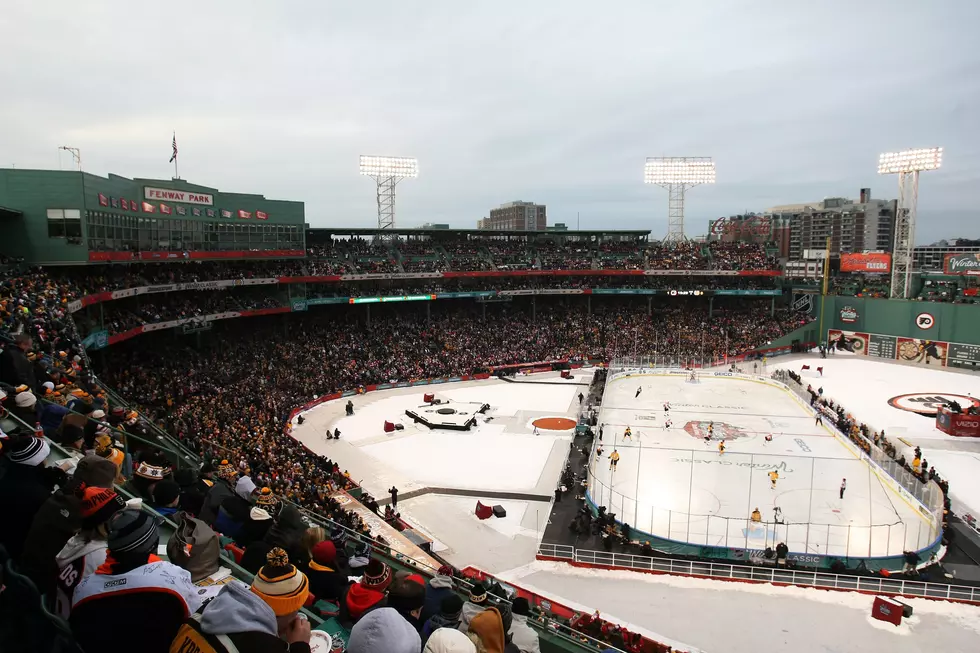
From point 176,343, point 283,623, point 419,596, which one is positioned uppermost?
point 283,623

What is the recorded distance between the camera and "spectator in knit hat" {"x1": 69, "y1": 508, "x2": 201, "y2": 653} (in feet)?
10.1

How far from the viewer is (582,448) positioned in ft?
88.3

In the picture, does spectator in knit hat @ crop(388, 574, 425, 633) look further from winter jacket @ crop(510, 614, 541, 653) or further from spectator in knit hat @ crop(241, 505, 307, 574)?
spectator in knit hat @ crop(241, 505, 307, 574)

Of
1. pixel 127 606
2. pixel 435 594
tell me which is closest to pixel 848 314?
pixel 435 594

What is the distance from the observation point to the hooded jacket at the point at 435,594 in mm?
5363

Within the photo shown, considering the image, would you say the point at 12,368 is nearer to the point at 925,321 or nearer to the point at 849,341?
the point at 925,321

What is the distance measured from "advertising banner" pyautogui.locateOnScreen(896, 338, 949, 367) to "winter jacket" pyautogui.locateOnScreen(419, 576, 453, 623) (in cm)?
5679

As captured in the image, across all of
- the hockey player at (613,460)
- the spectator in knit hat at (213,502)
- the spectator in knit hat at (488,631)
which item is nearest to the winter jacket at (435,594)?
the spectator in knit hat at (488,631)

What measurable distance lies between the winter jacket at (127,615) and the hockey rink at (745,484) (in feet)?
55.1

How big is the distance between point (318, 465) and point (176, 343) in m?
18.9

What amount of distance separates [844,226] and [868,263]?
10363 centimetres

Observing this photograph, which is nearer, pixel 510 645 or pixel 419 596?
pixel 419 596

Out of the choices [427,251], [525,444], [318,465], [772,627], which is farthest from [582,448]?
[427,251]

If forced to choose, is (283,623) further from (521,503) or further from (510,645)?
(521,503)
